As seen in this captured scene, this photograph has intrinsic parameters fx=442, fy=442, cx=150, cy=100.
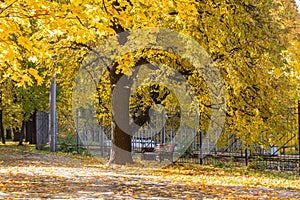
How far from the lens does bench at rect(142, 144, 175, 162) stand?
18.0m

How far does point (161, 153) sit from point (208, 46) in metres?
7.34

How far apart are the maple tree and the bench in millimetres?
3095

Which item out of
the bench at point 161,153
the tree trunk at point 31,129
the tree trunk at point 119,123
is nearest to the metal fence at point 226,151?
the bench at point 161,153

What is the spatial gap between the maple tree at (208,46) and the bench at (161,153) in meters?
3.09

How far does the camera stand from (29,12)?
21.0ft

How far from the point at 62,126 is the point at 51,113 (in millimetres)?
6263

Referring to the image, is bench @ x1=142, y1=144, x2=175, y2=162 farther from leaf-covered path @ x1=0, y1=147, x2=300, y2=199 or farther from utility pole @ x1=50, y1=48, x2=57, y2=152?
leaf-covered path @ x1=0, y1=147, x2=300, y2=199

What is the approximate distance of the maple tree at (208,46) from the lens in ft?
22.7

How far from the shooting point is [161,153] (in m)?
17.9

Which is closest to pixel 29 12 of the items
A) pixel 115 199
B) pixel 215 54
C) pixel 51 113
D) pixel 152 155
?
pixel 115 199

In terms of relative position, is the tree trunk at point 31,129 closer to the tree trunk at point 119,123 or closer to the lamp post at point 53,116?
the lamp post at point 53,116

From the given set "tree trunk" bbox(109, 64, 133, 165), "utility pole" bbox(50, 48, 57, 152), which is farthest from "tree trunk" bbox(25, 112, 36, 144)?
"tree trunk" bbox(109, 64, 133, 165)

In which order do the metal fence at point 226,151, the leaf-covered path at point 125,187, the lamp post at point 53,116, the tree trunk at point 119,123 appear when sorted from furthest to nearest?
the lamp post at point 53,116
the metal fence at point 226,151
the tree trunk at point 119,123
the leaf-covered path at point 125,187

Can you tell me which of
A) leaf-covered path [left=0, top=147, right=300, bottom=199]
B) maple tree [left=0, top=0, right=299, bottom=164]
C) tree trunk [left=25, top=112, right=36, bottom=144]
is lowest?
leaf-covered path [left=0, top=147, right=300, bottom=199]
